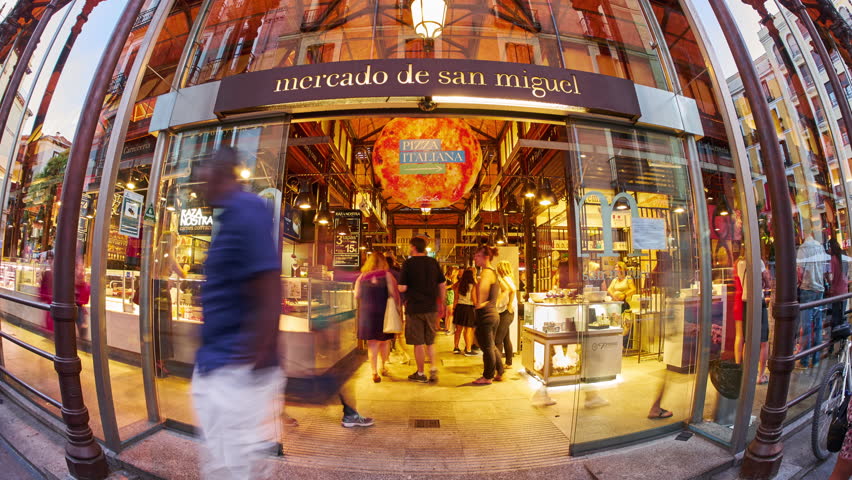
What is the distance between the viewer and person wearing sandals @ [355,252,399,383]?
5.36 m

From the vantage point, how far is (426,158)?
12.8 ft

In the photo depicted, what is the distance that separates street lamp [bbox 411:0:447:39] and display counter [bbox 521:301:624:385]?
3184 millimetres

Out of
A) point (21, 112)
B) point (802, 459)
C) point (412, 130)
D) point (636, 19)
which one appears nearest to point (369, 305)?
point (412, 130)

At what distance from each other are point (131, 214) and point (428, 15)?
340 cm

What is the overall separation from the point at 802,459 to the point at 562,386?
243cm

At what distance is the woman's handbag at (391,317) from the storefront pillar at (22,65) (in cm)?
561

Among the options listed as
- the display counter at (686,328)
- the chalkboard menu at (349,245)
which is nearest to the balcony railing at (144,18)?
the display counter at (686,328)

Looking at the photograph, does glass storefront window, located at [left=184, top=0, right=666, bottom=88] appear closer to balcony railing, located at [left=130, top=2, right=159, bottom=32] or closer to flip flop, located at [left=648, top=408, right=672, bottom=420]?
balcony railing, located at [left=130, top=2, right=159, bottom=32]

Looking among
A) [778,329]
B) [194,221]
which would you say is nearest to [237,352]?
[194,221]

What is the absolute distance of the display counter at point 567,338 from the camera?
397cm

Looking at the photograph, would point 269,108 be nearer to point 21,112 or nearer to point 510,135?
point 21,112

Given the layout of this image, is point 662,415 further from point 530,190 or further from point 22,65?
point 22,65

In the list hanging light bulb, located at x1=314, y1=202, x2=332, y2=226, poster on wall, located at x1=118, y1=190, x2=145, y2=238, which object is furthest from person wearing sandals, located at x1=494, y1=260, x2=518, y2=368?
hanging light bulb, located at x1=314, y1=202, x2=332, y2=226

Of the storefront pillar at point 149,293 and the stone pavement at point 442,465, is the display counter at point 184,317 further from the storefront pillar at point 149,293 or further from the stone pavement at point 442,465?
the stone pavement at point 442,465
